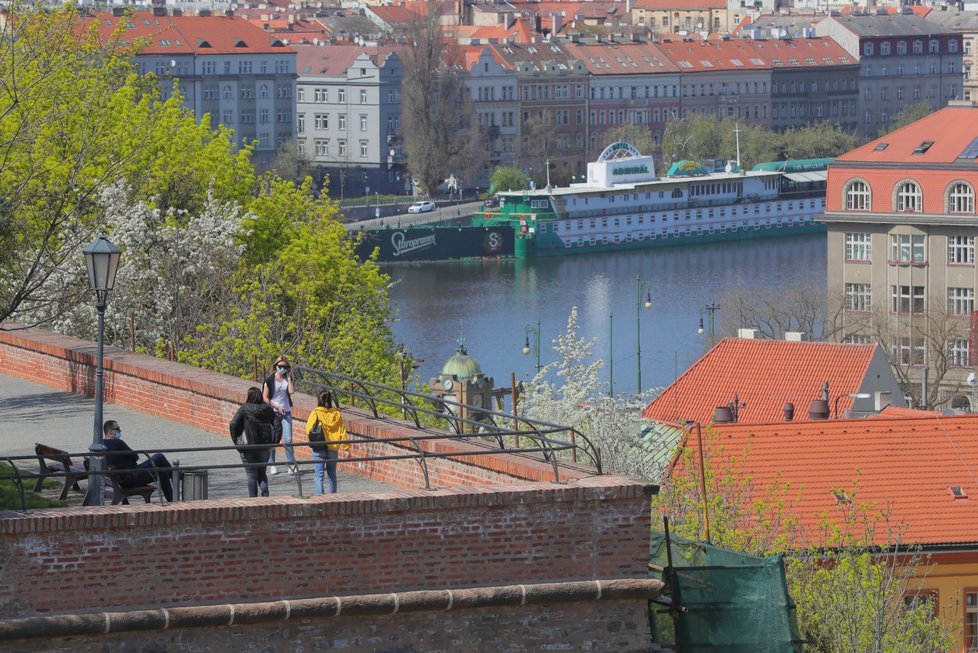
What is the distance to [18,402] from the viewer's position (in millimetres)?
17547

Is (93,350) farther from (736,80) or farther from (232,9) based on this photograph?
(232,9)

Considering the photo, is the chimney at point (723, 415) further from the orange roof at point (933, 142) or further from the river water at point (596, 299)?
the orange roof at point (933, 142)

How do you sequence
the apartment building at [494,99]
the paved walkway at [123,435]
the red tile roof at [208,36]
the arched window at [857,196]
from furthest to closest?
the apartment building at [494,99] < the red tile roof at [208,36] < the arched window at [857,196] < the paved walkway at [123,435]

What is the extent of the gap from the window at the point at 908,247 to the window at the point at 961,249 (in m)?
0.78

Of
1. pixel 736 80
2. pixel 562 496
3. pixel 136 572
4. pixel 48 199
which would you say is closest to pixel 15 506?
pixel 136 572

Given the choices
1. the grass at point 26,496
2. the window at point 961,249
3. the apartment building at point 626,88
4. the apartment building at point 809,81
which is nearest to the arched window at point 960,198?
the window at point 961,249

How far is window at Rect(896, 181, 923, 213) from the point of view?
7019cm

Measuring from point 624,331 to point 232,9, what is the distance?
285 feet

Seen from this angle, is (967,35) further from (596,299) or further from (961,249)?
(961,249)

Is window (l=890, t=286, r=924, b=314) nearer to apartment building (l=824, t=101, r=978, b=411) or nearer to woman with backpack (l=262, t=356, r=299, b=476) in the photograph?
apartment building (l=824, t=101, r=978, b=411)

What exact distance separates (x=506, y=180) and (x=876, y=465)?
311 feet

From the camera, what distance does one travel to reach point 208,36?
Answer: 120 meters

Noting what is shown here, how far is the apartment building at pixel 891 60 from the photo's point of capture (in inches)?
5960

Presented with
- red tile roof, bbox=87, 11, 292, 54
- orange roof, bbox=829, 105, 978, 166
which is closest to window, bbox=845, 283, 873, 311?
orange roof, bbox=829, 105, 978, 166
